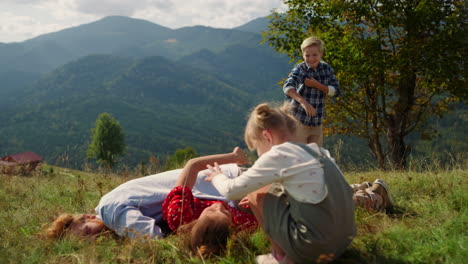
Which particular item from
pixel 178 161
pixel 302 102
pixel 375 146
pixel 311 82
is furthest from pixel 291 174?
pixel 178 161

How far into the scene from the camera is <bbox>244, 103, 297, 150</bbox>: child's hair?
9.52 feet

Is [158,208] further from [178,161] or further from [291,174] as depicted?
[178,161]

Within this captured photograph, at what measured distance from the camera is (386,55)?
44.8 ft

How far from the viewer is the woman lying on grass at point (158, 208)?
3.73 metres

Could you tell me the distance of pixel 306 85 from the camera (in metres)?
5.86

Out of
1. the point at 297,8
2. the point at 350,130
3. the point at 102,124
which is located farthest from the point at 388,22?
the point at 102,124

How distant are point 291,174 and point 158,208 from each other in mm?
2195

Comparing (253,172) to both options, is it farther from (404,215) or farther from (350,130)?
(350,130)

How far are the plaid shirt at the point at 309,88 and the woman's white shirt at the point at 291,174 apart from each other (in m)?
3.35

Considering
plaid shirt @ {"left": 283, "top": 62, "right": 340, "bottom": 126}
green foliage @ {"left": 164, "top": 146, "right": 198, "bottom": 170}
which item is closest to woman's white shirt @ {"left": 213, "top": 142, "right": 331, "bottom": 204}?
plaid shirt @ {"left": 283, "top": 62, "right": 340, "bottom": 126}

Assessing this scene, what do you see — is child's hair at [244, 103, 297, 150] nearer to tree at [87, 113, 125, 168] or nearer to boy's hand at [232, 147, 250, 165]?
boy's hand at [232, 147, 250, 165]

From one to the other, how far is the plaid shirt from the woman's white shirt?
11.0 ft

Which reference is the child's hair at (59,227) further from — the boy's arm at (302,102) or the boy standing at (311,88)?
the boy standing at (311,88)

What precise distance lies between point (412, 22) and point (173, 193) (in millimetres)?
12934
